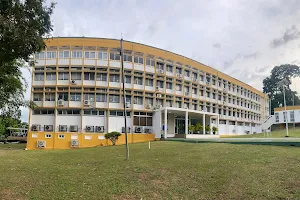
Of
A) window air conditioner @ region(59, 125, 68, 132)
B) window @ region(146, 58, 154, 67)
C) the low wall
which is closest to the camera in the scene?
the low wall

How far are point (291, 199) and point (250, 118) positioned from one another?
5082 centimetres

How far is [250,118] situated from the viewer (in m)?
56.0

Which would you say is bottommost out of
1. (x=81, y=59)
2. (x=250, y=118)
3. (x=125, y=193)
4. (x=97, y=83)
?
(x=125, y=193)

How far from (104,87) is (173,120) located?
11392mm

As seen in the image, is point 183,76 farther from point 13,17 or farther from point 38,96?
point 13,17

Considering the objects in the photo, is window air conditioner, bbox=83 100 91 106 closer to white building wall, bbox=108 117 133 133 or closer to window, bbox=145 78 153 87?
white building wall, bbox=108 117 133 133

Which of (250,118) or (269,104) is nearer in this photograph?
(250,118)

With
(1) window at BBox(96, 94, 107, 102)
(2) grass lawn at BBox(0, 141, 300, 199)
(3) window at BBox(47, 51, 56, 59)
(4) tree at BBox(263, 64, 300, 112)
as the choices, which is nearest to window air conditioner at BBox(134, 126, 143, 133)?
(1) window at BBox(96, 94, 107, 102)

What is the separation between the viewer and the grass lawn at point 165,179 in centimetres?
892

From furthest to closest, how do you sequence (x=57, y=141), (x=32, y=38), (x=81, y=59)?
(x=81, y=59) < (x=57, y=141) < (x=32, y=38)

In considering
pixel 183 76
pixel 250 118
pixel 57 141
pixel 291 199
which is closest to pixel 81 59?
pixel 57 141

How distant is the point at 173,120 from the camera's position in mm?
37312

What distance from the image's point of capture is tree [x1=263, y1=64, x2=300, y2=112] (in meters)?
72.2

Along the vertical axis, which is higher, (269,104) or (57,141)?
(269,104)
